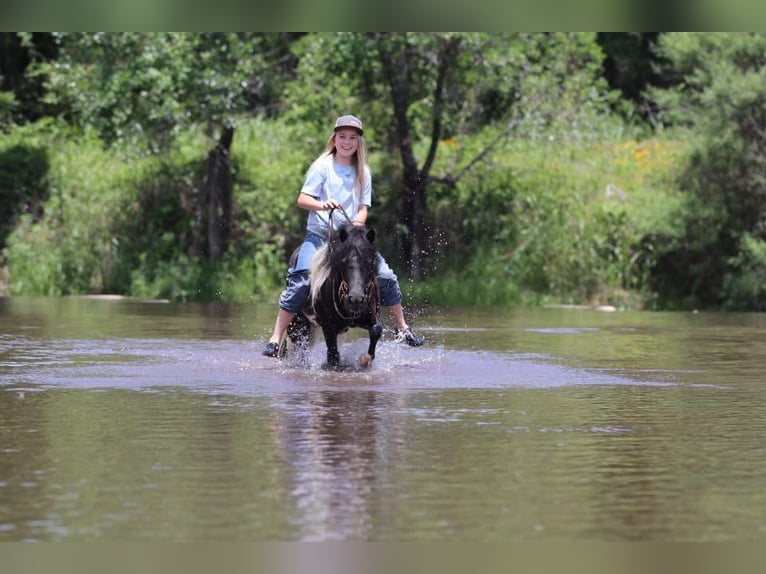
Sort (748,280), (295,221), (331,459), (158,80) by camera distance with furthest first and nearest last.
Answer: (295,221) → (158,80) → (748,280) → (331,459)

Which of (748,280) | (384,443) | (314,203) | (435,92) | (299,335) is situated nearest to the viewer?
(384,443)

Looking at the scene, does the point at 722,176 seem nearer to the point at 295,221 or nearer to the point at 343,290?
the point at 295,221

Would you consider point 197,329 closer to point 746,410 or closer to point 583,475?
point 746,410

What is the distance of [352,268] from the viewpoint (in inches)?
559

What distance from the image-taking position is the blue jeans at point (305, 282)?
15.1 meters

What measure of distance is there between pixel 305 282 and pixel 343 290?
0.74 meters

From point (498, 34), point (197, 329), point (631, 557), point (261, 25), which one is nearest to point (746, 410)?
point (261, 25)

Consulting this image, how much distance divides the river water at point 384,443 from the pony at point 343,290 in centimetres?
39

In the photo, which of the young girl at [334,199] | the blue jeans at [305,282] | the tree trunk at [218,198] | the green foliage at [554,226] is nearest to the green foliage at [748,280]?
the green foliage at [554,226]

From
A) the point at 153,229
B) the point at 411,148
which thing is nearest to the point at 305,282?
the point at 411,148

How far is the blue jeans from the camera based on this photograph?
49.6 feet

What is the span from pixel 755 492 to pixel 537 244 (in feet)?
76.0

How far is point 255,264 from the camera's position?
32281 millimetres

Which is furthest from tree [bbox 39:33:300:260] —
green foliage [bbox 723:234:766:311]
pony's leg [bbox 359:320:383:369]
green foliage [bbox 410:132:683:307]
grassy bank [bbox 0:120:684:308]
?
pony's leg [bbox 359:320:383:369]
